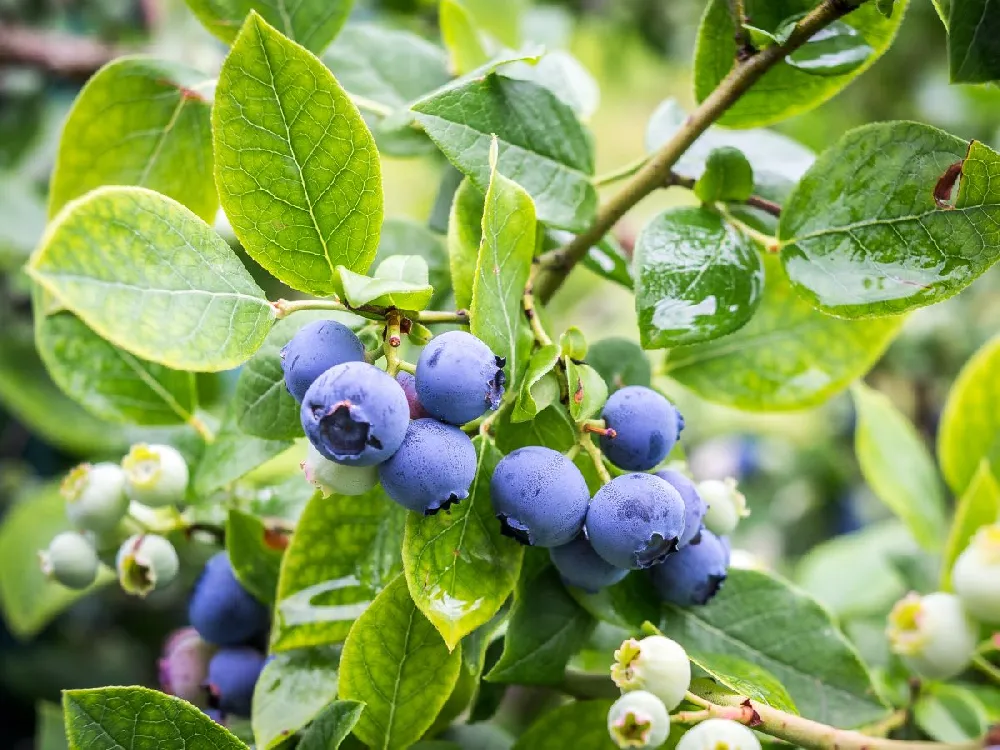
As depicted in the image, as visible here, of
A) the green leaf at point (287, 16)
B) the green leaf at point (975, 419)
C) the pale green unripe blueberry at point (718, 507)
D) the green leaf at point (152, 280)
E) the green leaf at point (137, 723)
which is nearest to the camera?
the green leaf at point (152, 280)

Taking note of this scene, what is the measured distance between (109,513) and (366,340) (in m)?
0.33

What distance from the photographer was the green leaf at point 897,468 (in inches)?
44.5

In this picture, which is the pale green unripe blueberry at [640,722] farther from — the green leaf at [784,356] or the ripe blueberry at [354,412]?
the green leaf at [784,356]

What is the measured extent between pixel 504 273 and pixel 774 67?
0.32 m

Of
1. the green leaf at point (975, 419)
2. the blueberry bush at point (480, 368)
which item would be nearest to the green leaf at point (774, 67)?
the blueberry bush at point (480, 368)

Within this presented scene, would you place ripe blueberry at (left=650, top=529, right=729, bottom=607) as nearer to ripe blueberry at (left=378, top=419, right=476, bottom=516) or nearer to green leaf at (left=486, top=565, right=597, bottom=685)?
green leaf at (left=486, top=565, right=597, bottom=685)

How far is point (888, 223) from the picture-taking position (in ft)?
2.08

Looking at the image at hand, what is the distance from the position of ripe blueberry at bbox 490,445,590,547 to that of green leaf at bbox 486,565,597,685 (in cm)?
11

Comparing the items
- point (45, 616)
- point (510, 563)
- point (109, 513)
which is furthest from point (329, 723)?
point (45, 616)

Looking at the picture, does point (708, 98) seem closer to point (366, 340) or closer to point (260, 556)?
point (366, 340)

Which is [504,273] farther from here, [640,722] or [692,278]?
[640,722]

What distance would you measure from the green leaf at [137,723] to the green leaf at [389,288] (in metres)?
0.30

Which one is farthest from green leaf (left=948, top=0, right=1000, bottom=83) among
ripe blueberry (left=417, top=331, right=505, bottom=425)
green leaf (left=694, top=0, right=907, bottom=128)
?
ripe blueberry (left=417, top=331, right=505, bottom=425)

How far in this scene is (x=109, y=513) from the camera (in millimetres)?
797
